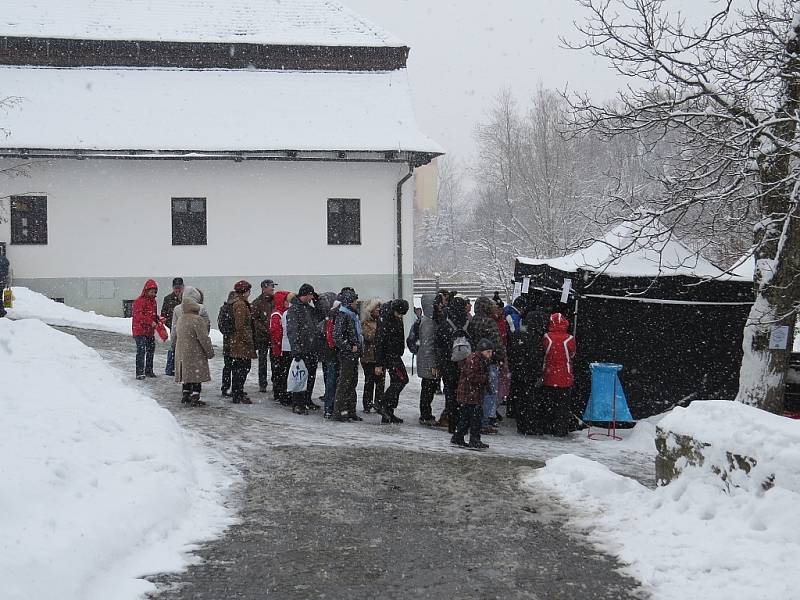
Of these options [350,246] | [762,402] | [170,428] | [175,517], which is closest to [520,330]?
[762,402]

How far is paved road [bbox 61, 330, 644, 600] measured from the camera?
5250 mm

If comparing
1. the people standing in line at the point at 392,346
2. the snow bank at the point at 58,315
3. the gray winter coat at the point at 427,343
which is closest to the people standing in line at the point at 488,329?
the gray winter coat at the point at 427,343

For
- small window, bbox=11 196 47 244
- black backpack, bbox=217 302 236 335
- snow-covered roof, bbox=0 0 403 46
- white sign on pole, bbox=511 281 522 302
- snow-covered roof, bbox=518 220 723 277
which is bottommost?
black backpack, bbox=217 302 236 335

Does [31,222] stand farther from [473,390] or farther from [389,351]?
[473,390]

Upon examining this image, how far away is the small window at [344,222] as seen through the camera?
24828 millimetres

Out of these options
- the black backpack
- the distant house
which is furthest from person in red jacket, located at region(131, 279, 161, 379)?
the distant house

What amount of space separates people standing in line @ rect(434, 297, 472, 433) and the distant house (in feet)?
43.7

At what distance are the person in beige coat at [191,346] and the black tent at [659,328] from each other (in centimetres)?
521

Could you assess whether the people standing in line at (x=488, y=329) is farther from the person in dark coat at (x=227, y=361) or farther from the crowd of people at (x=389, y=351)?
the person in dark coat at (x=227, y=361)

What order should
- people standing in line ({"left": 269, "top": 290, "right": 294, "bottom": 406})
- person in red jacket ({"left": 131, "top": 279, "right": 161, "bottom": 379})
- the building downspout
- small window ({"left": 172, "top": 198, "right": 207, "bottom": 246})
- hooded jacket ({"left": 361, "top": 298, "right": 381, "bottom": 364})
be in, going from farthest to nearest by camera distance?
1. the building downspout
2. small window ({"left": 172, "top": 198, "right": 207, "bottom": 246})
3. person in red jacket ({"left": 131, "top": 279, "right": 161, "bottom": 379})
4. people standing in line ({"left": 269, "top": 290, "right": 294, "bottom": 406})
5. hooded jacket ({"left": 361, "top": 298, "right": 381, "bottom": 364})

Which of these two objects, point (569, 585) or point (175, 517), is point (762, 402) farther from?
point (175, 517)

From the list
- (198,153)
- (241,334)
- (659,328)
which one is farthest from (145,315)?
(198,153)

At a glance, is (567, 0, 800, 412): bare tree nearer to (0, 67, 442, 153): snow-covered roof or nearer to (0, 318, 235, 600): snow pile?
(0, 318, 235, 600): snow pile

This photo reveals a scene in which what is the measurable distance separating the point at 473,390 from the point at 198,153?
1607 cm
